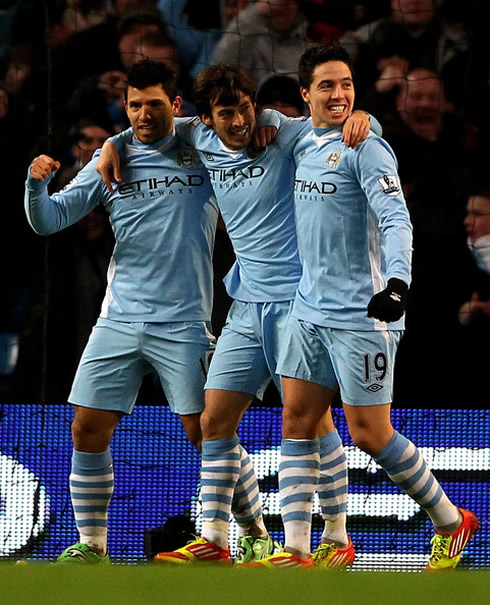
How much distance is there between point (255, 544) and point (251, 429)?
0.86 meters

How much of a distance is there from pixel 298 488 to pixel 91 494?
0.78 metres

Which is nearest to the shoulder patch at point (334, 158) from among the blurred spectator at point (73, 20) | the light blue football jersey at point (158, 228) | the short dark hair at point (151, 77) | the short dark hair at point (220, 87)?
the short dark hair at point (220, 87)

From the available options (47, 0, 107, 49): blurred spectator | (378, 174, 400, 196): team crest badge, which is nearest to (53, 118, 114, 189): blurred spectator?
(47, 0, 107, 49): blurred spectator

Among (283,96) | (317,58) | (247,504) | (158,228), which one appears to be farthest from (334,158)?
(283,96)

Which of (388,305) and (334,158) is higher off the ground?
(334,158)

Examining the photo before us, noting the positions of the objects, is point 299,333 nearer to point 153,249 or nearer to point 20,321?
point 153,249

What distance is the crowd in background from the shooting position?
195 inches

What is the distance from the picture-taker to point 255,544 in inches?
158

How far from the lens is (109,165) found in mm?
4016

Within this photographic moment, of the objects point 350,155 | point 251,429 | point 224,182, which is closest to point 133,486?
point 251,429

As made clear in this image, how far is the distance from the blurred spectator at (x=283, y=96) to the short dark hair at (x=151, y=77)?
99cm

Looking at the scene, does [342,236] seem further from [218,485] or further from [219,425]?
[218,485]

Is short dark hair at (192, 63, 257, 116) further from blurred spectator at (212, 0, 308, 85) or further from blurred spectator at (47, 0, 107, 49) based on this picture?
blurred spectator at (47, 0, 107, 49)

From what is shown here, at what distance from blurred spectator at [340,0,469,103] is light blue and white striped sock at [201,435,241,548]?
1.87m
